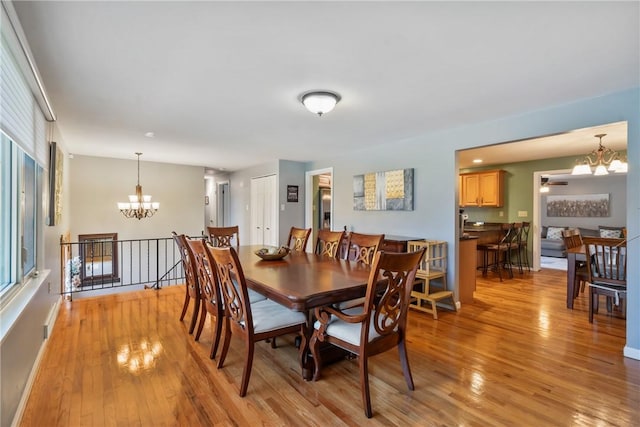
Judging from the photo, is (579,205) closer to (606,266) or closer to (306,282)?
(606,266)

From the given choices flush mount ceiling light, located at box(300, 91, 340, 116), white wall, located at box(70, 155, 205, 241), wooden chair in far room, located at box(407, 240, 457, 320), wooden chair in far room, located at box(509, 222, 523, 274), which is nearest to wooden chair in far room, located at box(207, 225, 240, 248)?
flush mount ceiling light, located at box(300, 91, 340, 116)

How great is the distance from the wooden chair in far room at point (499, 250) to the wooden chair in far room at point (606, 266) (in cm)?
206

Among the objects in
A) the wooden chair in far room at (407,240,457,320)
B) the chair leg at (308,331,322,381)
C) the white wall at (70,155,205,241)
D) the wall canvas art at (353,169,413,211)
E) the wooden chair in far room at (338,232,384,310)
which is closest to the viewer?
the chair leg at (308,331,322,381)

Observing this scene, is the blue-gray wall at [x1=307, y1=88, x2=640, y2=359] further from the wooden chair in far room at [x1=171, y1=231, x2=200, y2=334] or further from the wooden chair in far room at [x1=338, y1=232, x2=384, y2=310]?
the wooden chair in far room at [x1=171, y1=231, x2=200, y2=334]

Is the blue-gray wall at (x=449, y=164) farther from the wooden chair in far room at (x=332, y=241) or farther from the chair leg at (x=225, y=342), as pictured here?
the chair leg at (x=225, y=342)

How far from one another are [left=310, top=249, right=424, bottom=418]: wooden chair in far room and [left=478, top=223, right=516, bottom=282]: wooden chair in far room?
425 centimetres

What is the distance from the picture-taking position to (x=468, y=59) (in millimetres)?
2020

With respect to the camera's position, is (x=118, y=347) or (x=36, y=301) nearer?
(x=36, y=301)

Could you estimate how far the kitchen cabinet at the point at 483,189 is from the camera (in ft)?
21.1

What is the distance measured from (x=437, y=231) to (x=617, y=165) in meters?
2.63

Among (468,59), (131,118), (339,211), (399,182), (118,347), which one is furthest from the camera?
(339,211)

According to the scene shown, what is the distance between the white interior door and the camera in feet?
20.4

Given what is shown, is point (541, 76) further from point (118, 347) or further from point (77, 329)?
point (77, 329)

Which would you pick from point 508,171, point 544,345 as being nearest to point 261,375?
point 544,345
